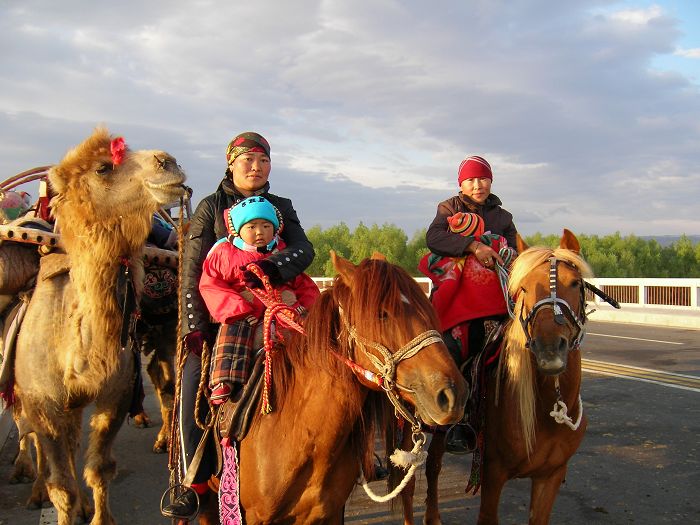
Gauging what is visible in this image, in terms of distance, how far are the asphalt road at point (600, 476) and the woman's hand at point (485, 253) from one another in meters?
2.02

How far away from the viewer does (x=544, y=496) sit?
3.78 m

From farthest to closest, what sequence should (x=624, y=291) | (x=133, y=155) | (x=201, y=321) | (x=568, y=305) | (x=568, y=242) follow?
(x=624, y=291)
(x=568, y=242)
(x=133, y=155)
(x=568, y=305)
(x=201, y=321)

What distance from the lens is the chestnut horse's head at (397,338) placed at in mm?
2234

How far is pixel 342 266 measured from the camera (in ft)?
8.48

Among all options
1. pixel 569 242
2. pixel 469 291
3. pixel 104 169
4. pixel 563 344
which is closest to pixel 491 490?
pixel 563 344

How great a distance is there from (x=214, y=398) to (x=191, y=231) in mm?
1107

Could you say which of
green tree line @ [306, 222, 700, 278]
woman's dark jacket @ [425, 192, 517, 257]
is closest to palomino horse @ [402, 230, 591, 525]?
woman's dark jacket @ [425, 192, 517, 257]

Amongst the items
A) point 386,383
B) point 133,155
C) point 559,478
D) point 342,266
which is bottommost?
point 559,478

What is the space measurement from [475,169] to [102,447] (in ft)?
11.1

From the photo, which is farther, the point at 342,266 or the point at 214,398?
the point at 214,398

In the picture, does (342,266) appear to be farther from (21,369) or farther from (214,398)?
(21,369)

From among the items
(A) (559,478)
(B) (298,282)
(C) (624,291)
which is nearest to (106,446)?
(B) (298,282)

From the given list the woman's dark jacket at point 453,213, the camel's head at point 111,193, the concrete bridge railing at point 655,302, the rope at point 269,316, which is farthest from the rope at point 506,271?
the concrete bridge railing at point 655,302

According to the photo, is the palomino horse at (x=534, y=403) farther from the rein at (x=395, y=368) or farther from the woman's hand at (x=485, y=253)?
the rein at (x=395, y=368)
